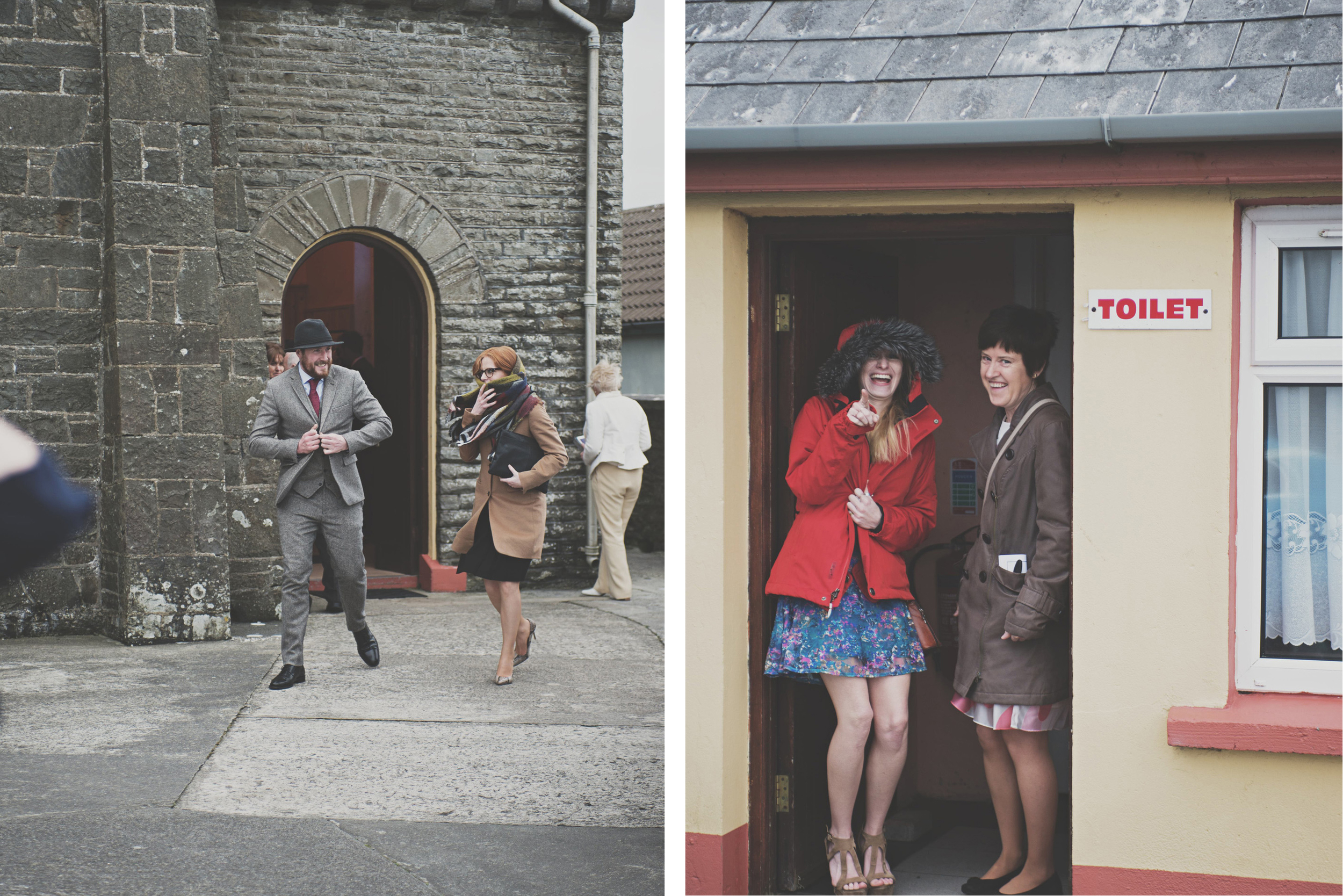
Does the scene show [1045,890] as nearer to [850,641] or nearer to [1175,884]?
[1175,884]

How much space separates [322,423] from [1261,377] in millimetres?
4748

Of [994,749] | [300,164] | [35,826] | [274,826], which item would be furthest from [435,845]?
[300,164]

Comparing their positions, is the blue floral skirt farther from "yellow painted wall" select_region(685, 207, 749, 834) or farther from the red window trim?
the red window trim

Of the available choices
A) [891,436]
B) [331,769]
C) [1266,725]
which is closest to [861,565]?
[891,436]

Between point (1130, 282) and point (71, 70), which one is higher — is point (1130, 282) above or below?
below

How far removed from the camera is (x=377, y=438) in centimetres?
755

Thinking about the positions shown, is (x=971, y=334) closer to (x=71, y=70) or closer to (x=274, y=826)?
(x=274, y=826)

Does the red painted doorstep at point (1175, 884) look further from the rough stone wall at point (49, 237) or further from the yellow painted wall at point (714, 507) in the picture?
the rough stone wall at point (49, 237)

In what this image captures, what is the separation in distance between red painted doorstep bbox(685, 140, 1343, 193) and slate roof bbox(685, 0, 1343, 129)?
0.42 feet

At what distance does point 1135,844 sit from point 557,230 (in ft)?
26.6

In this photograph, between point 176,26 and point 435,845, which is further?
point 176,26

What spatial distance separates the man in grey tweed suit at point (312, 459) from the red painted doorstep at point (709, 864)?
297 cm

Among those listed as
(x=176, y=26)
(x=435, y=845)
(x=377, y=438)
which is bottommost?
(x=435, y=845)

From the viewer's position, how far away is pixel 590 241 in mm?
11828
